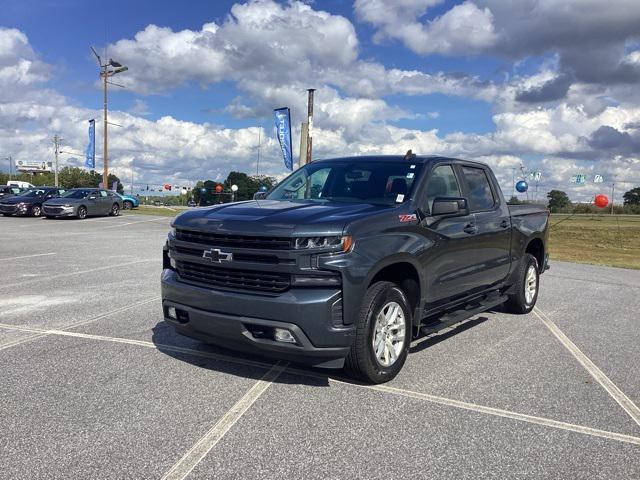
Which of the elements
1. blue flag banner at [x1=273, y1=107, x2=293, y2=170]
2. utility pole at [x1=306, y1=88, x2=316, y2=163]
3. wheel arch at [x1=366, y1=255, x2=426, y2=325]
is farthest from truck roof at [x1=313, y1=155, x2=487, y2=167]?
blue flag banner at [x1=273, y1=107, x2=293, y2=170]

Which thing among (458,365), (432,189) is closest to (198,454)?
(458,365)

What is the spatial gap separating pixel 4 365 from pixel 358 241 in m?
3.20

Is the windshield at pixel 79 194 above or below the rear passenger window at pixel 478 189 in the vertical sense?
below

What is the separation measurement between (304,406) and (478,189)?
3575 mm

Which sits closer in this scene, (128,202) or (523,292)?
(523,292)

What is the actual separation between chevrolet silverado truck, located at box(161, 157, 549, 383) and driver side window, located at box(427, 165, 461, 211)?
2 centimetres

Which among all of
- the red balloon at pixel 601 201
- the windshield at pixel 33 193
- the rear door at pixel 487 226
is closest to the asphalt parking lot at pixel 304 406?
the rear door at pixel 487 226

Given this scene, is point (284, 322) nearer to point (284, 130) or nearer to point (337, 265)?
point (337, 265)

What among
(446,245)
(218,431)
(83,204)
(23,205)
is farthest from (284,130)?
(218,431)

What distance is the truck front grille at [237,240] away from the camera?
412 centimetres

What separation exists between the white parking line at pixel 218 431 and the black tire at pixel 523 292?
3.80m

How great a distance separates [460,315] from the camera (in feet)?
18.6

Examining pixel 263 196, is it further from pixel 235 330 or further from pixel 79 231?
pixel 79 231

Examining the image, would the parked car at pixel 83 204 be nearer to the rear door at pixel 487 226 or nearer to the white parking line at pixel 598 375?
the rear door at pixel 487 226
